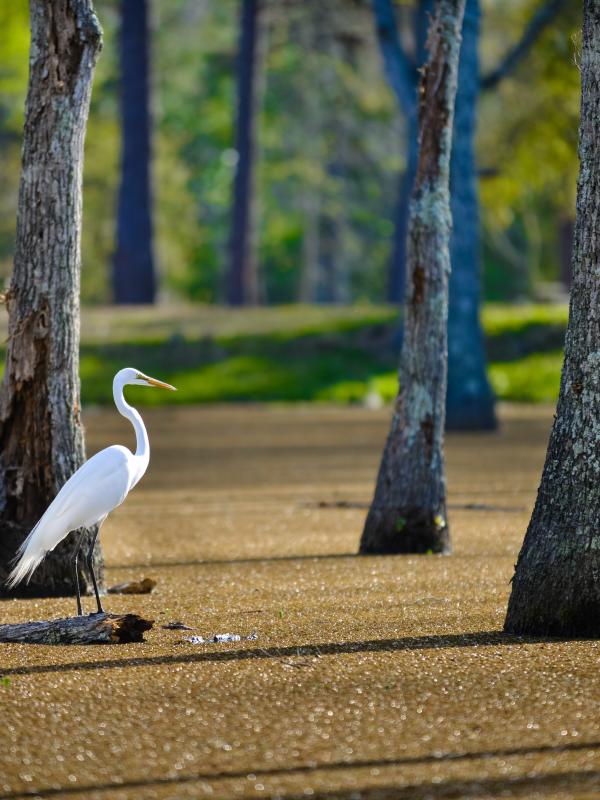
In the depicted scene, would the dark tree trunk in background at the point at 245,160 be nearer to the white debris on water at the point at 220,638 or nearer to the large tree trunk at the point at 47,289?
the large tree trunk at the point at 47,289

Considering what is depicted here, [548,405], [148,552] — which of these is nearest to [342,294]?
[548,405]

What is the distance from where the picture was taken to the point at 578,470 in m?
6.61

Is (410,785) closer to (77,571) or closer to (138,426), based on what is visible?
(77,571)

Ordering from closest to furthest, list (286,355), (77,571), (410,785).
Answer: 1. (410,785)
2. (77,571)
3. (286,355)

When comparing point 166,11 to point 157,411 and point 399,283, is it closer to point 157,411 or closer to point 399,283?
point 399,283

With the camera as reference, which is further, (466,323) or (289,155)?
(289,155)

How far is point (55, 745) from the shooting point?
204 inches

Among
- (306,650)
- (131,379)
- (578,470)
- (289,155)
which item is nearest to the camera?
(306,650)

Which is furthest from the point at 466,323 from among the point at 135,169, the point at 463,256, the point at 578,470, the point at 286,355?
the point at 578,470

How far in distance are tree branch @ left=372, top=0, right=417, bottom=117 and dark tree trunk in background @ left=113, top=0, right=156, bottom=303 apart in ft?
38.1

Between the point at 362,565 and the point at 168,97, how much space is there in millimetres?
39067

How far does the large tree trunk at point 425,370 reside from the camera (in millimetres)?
9789

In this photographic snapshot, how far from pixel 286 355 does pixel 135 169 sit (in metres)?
7.99

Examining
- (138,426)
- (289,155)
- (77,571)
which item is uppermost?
(289,155)
